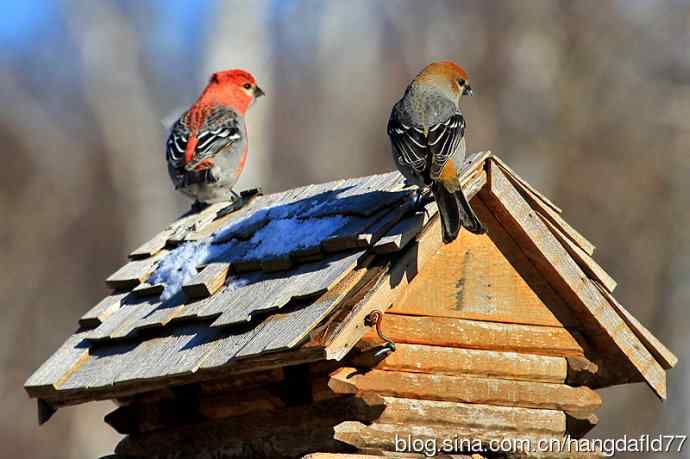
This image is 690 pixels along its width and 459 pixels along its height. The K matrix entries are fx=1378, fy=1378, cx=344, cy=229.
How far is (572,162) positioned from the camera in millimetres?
17234

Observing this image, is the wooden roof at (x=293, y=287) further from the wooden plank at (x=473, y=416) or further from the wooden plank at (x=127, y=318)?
the wooden plank at (x=473, y=416)

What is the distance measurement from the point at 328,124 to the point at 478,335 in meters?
16.8

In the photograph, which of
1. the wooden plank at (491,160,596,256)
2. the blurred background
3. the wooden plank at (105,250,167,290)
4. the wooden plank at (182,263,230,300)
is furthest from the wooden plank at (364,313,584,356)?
the blurred background

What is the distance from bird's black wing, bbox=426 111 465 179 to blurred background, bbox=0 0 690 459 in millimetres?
7852

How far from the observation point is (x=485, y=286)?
5.55m

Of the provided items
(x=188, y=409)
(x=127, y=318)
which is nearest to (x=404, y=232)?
(x=188, y=409)

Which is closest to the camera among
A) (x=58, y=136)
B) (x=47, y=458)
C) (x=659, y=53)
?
(x=659, y=53)

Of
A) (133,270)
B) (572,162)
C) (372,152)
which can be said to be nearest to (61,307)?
(372,152)

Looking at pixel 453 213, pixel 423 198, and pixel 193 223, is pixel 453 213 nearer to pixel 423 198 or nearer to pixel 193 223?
pixel 423 198

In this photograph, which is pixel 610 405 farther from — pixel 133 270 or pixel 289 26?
pixel 133 270

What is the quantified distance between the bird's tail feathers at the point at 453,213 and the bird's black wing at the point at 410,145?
26 cm

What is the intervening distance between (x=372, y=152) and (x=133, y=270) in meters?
14.6

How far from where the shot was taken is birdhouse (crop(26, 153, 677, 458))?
16.6 ft

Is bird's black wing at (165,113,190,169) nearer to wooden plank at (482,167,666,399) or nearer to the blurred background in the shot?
wooden plank at (482,167,666,399)
